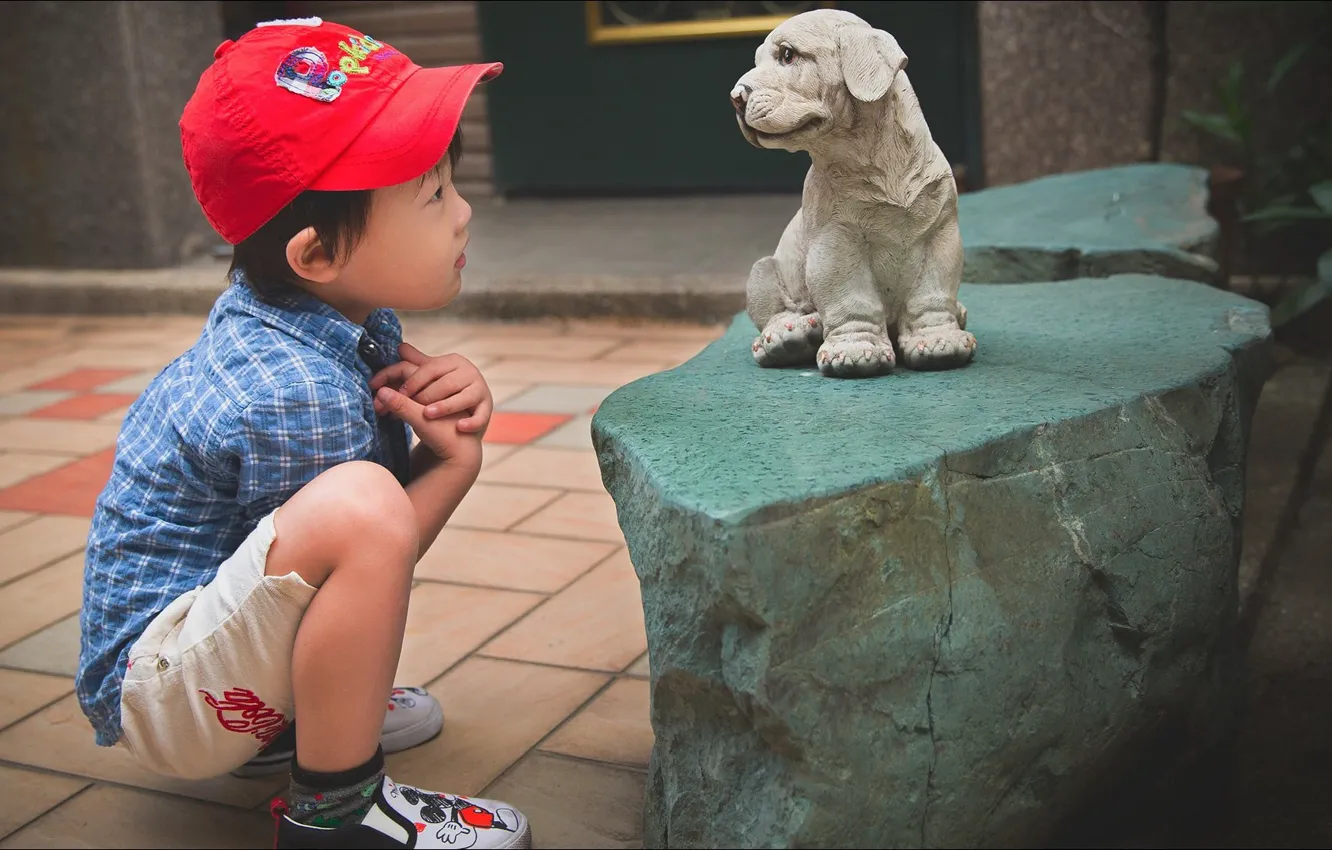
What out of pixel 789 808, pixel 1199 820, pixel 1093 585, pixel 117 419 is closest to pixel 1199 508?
pixel 1093 585

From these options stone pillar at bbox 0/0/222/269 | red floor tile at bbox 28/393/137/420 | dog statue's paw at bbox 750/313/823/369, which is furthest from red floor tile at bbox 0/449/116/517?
stone pillar at bbox 0/0/222/269

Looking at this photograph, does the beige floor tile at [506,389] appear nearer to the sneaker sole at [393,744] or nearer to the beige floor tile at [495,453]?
the beige floor tile at [495,453]

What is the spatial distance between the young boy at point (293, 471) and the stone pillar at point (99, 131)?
3733 mm

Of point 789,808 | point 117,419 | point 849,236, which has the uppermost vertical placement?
point 849,236

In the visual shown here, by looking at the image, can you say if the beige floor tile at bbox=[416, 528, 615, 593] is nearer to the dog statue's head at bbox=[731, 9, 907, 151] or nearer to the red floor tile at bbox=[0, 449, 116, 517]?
the red floor tile at bbox=[0, 449, 116, 517]

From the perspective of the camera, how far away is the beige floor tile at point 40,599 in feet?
7.62

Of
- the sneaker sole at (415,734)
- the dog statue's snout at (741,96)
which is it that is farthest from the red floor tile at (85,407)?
the dog statue's snout at (741,96)

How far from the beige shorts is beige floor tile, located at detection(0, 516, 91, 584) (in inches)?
45.8

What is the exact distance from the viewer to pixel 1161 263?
2736 mm

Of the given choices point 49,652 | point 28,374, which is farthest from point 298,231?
point 28,374

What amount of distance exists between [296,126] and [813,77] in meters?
0.61

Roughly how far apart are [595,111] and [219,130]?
4.38 meters

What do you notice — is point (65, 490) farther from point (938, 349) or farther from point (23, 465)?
point (938, 349)

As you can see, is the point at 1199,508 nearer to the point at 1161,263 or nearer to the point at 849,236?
the point at 849,236
